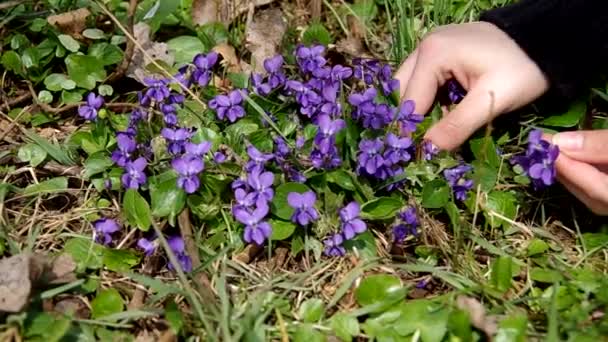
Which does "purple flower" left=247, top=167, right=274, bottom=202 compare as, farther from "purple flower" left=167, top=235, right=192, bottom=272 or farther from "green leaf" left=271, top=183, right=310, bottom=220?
"purple flower" left=167, top=235, right=192, bottom=272

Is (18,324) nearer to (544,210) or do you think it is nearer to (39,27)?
(39,27)

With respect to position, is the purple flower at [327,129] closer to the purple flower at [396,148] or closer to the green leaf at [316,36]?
the purple flower at [396,148]

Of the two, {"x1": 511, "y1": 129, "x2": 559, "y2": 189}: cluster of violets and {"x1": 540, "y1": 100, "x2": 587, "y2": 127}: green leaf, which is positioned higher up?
{"x1": 511, "y1": 129, "x2": 559, "y2": 189}: cluster of violets

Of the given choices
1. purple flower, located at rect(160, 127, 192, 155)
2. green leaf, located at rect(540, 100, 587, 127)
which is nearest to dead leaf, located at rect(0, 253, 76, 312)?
purple flower, located at rect(160, 127, 192, 155)

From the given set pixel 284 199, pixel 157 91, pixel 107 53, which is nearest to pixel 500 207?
pixel 284 199

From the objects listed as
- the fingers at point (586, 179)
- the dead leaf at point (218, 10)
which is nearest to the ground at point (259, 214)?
the fingers at point (586, 179)

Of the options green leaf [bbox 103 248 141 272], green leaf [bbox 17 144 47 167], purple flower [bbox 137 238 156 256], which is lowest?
green leaf [bbox 103 248 141 272]

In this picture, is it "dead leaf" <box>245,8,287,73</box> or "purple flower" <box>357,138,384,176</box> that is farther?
"dead leaf" <box>245,8,287,73</box>
